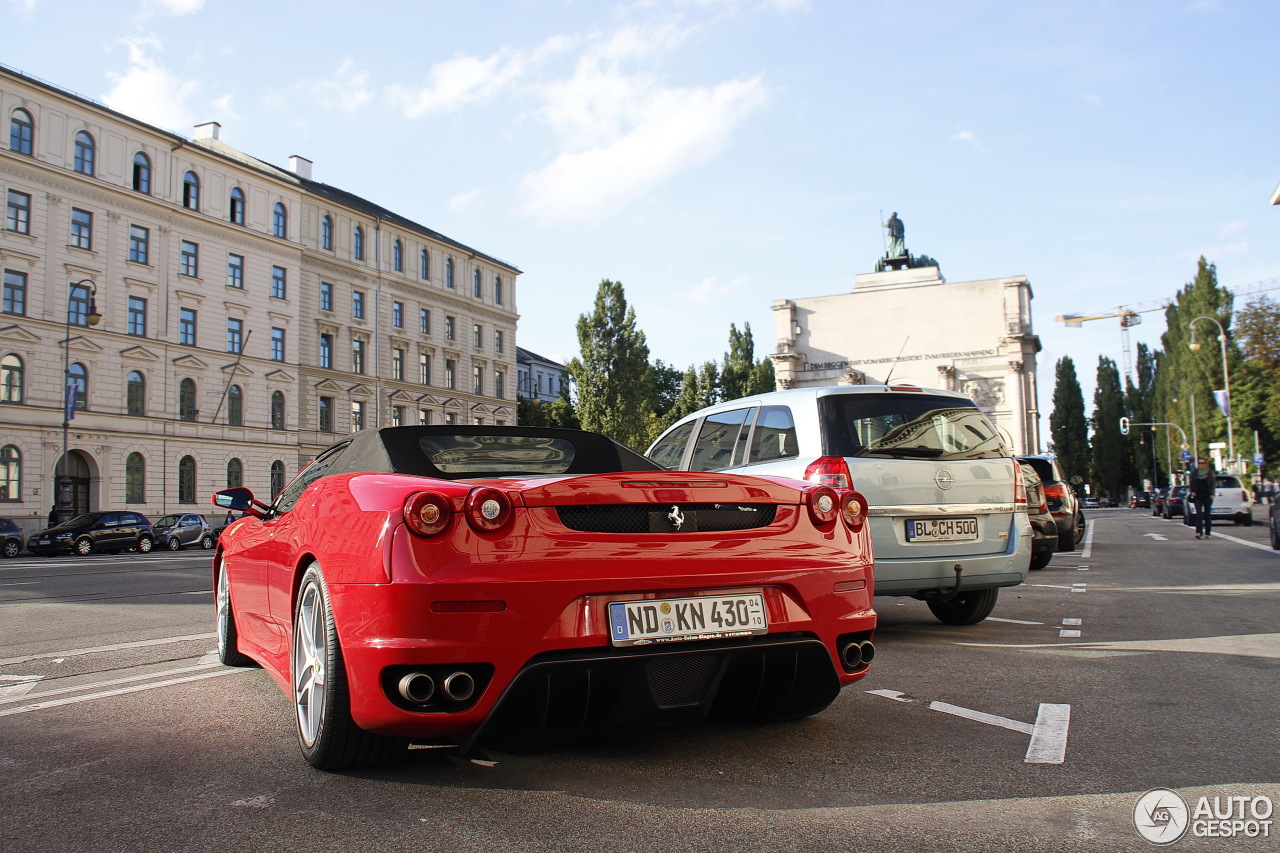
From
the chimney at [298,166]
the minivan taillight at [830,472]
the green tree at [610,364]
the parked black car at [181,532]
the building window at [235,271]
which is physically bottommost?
the parked black car at [181,532]

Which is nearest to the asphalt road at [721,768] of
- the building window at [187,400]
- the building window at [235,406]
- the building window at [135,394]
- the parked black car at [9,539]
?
the parked black car at [9,539]

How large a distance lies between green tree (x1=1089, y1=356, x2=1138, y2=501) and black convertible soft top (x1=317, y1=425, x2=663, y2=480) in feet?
373

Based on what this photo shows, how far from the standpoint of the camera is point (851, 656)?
3.60 m

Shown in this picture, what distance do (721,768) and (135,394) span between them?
45.5 m

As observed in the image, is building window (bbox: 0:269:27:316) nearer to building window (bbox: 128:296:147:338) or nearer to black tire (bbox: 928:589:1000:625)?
building window (bbox: 128:296:147:338)

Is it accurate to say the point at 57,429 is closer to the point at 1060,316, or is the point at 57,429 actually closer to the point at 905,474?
the point at 905,474

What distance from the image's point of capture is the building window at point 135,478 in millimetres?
41719

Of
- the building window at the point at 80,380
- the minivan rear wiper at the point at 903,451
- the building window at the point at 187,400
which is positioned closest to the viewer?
the minivan rear wiper at the point at 903,451

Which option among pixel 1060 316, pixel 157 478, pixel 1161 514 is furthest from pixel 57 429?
pixel 1060 316

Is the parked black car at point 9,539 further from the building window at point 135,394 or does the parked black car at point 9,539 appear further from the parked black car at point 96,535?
the building window at point 135,394

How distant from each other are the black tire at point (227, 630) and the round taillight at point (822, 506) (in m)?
3.31

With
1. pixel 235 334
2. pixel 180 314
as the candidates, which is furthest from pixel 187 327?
pixel 235 334

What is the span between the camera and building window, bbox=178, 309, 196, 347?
45.2 m

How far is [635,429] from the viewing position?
2504 inches
